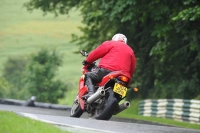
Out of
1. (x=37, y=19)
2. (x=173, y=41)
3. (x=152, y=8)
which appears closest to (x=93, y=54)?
(x=152, y=8)

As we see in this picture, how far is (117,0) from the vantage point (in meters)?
26.7

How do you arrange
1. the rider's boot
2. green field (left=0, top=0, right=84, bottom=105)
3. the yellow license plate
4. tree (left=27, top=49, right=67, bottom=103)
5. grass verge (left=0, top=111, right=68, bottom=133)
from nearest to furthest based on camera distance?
grass verge (left=0, top=111, right=68, bottom=133) → the yellow license plate → the rider's boot → tree (left=27, top=49, right=67, bottom=103) → green field (left=0, top=0, right=84, bottom=105)

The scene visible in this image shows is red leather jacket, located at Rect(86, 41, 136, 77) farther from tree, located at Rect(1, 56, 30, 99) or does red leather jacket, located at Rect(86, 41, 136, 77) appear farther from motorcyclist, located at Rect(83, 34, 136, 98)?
tree, located at Rect(1, 56, 30, 99)

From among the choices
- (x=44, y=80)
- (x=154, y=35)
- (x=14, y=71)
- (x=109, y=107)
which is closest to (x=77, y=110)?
(x=109, y=107)

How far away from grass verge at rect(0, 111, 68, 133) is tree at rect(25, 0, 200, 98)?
1270 centimetres

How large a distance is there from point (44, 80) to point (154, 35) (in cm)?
3432

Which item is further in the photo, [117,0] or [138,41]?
[138,41]

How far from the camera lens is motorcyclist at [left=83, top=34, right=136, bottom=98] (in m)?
15.0

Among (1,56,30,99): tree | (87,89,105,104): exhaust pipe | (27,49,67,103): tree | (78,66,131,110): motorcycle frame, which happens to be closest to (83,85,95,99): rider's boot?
(78,66,131,110): motorcycle frame

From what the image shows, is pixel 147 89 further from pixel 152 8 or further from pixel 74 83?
pixel 74 83

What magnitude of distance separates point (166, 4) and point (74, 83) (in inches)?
1995

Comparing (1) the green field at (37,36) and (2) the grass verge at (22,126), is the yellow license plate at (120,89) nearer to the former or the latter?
(2) the grass verge at (22,126)

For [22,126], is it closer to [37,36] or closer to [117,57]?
[117,57]

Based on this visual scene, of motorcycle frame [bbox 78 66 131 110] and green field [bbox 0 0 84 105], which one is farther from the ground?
motorcycle frame [bbox 78 66 131 110]
